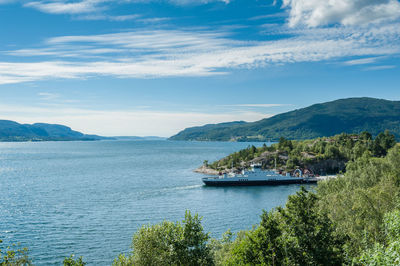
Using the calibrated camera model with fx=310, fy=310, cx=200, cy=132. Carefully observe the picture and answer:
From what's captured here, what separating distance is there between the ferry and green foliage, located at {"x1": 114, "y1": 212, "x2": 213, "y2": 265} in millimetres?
86776

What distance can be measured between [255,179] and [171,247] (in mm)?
96871

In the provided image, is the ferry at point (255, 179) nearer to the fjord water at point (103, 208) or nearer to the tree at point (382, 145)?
the fjord water at point (103, 208)

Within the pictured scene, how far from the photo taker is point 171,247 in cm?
2406

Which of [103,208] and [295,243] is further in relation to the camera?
[103,208]

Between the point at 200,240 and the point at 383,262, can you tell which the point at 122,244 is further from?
the point at 383,262

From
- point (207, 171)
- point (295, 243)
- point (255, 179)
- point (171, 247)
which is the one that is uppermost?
point (295, 243)

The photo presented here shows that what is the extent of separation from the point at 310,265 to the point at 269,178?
10021 cm

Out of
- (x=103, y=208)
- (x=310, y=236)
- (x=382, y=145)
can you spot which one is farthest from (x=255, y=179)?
(x=310, y=236)

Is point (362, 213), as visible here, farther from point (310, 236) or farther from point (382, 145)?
point (382, 145)

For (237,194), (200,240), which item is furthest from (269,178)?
(200,240)

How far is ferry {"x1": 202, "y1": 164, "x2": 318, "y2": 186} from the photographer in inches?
4468

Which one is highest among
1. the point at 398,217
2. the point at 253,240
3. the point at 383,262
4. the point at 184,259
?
the point at 398,217

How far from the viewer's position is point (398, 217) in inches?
567

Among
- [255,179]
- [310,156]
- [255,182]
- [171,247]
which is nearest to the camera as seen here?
[171,247]
